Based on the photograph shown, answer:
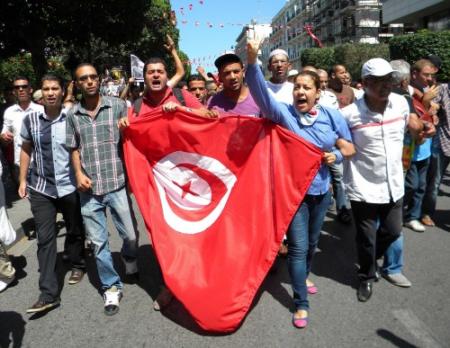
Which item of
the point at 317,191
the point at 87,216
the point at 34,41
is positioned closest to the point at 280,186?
the point at 317,191

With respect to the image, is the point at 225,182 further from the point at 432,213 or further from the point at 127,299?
the point at 432,213

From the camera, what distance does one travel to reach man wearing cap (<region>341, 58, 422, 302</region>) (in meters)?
3.45

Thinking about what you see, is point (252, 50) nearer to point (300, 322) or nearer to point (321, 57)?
point (300, 322)

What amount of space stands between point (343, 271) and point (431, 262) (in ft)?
2.92

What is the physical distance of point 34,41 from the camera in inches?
553

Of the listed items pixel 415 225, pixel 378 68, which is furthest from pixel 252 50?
pixel 415 225

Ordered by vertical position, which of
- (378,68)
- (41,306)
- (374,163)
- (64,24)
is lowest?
(41,306)

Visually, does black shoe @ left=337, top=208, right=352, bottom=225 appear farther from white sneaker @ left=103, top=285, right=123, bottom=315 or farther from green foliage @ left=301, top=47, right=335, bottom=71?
green foliage @ left=301, top=47, right=335, bottom=71

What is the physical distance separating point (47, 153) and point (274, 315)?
2.41 m

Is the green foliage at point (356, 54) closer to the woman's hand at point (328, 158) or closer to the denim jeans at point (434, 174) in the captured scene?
the denim jeans at point (434, 174)

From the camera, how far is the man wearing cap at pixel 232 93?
11.6ft

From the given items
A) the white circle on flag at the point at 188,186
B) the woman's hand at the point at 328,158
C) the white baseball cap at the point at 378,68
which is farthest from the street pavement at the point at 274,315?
the white baseball cap at the point at 378,68

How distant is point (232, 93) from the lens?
145 inches

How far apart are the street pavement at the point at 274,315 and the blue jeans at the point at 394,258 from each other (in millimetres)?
171
